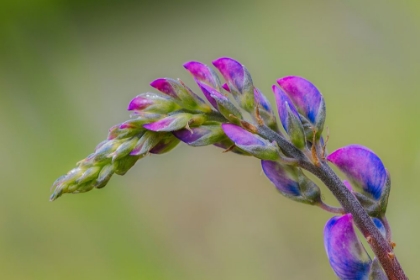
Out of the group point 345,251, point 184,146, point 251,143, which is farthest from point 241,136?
point 184,146

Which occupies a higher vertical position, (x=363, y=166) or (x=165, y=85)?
(x=165, y=85)

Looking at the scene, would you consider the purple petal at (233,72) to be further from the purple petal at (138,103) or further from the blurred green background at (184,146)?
the blurred green background at (184,146)

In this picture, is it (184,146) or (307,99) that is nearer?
(307,99)

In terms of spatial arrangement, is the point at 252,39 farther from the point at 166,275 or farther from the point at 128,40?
the point at 166,275

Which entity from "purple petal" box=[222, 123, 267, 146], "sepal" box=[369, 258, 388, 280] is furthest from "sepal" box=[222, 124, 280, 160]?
"sepal" box=[369, 258, 388, 280]

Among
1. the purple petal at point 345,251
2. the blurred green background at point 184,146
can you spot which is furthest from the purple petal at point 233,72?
the blurred green background at point 184,146

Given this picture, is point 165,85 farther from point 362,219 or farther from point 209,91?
point 362,219
